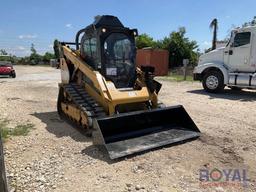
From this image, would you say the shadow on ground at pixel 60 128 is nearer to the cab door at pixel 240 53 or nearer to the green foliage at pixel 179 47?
the cab door at pixel 240 53

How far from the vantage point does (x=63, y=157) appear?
5039 mm

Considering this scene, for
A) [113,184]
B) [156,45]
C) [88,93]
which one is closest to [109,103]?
[88,93]

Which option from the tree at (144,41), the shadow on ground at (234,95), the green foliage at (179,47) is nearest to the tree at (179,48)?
the green foliage at (179,47)

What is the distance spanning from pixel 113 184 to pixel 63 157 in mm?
1275

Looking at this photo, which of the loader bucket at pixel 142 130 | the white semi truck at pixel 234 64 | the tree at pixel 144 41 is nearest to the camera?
the loader bucket at pixel 142 130

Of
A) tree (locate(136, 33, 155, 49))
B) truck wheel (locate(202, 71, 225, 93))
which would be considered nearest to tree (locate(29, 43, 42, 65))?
tree (locate(136, 33, 155, 49))

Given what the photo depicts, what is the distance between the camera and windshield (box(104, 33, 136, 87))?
687cm

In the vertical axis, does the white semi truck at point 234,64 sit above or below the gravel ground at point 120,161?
above

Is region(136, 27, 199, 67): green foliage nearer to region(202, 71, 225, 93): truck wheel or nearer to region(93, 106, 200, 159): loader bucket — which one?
region(202, 71, 225, 93): truck wheel

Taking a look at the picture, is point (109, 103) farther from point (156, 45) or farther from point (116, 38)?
point (156, 45)

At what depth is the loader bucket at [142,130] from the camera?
5.21 metres

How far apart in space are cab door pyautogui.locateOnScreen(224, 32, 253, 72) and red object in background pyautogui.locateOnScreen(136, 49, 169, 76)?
41.7 feet

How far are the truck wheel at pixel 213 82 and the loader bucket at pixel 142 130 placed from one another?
649cm

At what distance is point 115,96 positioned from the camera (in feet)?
20.2
